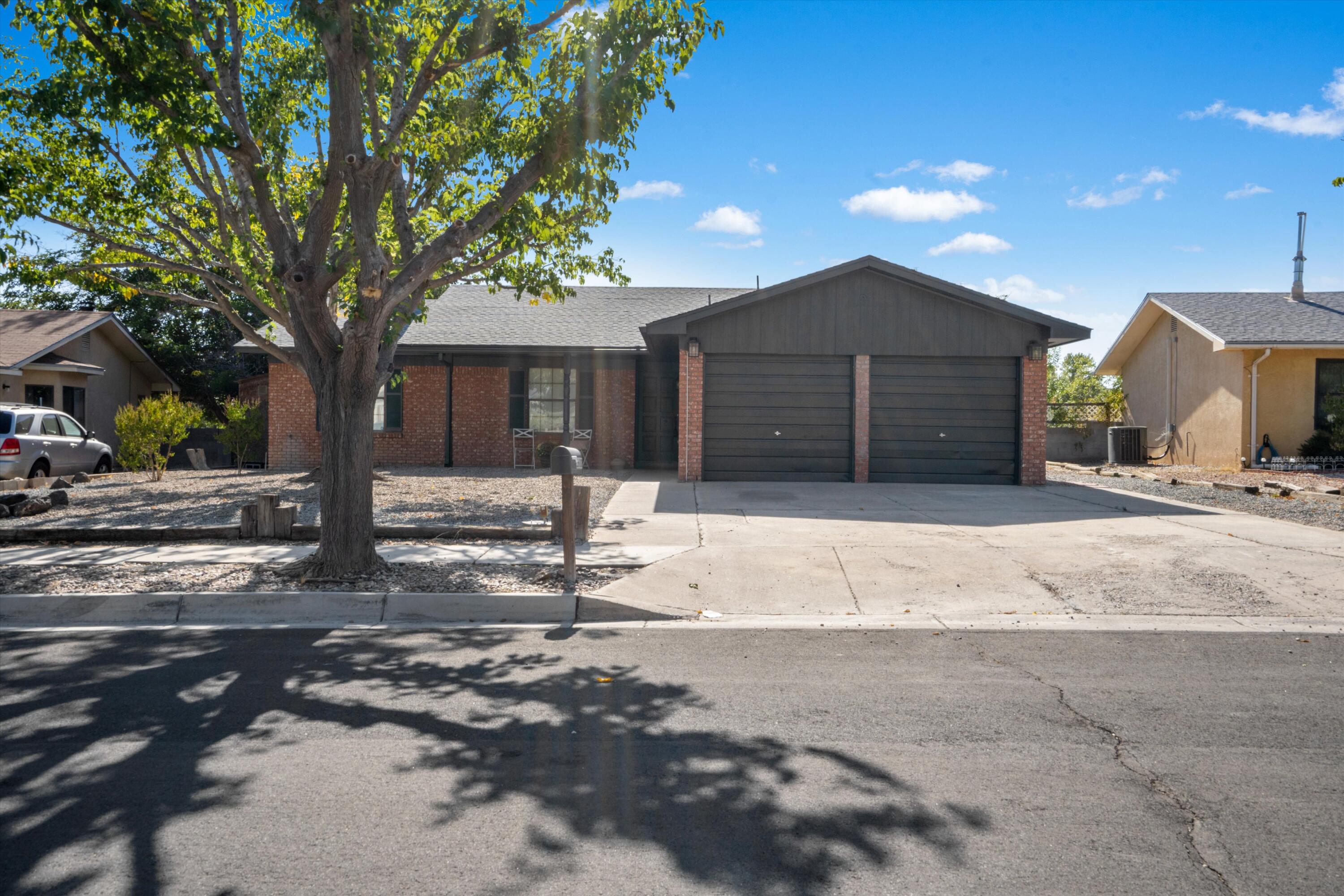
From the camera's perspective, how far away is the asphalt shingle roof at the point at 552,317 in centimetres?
1977

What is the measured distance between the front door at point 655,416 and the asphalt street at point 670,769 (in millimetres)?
14507

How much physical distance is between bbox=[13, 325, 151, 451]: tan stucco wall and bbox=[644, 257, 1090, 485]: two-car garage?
1696 cm

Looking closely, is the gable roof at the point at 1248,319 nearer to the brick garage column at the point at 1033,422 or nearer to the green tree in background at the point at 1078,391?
the green tree in background at the point at 1078,391

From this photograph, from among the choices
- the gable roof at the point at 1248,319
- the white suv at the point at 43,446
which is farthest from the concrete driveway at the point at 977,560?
the white suv at the point at 43,446

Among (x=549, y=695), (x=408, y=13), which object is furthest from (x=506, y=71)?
(x=549, y=695)

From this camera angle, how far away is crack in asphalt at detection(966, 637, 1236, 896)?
307 cm

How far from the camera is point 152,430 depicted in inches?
667

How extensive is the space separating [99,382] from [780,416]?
20523mm

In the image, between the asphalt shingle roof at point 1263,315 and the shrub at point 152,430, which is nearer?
the shrub at point 152,430

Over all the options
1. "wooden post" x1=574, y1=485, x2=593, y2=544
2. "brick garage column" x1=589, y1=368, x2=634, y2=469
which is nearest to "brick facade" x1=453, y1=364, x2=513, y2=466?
"brick garage column" x1=589, y1=368, x2=634, y2=469

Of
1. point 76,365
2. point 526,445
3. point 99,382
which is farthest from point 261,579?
point 99,382

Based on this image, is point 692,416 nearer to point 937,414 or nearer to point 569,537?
point 937,414

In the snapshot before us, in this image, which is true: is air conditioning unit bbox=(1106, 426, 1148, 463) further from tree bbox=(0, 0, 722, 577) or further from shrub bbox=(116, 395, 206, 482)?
shrub bbox=(116, 395, 206, 482)

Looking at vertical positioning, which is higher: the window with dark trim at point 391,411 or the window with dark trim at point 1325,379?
the window with dark trim at point 1325,379
